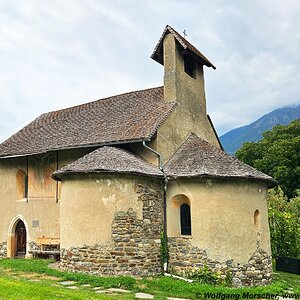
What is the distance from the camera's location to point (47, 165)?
19.9 m

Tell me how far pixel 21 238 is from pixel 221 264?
11.4 meters

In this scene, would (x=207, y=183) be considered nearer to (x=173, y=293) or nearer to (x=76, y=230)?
(x=173, y=293)

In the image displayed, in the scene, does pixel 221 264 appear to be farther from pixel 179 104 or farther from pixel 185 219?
pixel 179 104

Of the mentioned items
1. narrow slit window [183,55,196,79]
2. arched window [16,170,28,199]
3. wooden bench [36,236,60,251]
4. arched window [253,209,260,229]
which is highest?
narrow slit window [183,55,196,79]

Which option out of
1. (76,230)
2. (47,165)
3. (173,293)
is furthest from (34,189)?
(173,293)

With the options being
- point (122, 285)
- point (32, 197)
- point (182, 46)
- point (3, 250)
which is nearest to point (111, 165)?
point (122, 285)

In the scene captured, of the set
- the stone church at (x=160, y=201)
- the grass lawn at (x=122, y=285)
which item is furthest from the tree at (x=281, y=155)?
the grass lawn at (x=122, y=285)

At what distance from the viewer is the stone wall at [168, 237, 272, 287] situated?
14.1 m

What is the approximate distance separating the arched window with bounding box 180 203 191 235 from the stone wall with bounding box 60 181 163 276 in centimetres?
113

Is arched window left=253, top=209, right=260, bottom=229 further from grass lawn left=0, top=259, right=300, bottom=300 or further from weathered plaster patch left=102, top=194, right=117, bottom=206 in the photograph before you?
weathered plaster patch left=102, top=194, right=117, bottom=206

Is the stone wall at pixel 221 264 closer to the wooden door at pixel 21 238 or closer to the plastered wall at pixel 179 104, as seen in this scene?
the plastered wall at pixel 179 104

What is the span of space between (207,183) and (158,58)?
8.88 metres

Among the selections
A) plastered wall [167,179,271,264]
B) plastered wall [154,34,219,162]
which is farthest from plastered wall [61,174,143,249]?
plastered wall [154,34,219,162]

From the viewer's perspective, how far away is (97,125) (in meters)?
19.5
